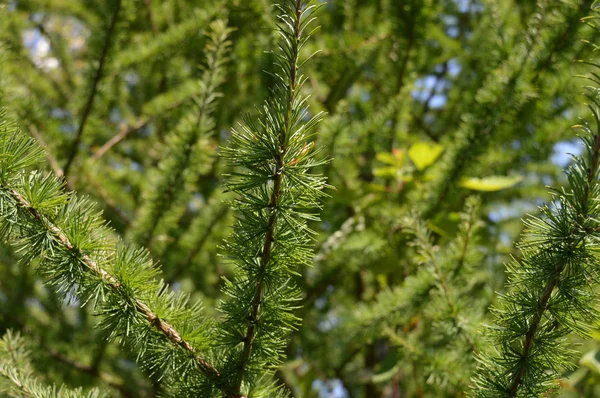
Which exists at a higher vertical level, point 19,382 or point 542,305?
point 542,305

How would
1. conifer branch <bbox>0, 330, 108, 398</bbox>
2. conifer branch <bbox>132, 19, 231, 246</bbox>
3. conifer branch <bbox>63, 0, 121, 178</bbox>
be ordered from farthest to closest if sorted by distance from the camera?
1. conifer branch <bbox>63, 0, 121, 178</bbox>
2. conifer branch <bbox>132, 19, 231, 246</bbox>
3. conifer branch <bbox>0, 330, 108, 398</bbox>

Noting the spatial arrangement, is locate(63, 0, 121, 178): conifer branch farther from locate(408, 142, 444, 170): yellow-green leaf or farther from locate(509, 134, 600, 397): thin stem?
locate(509, 134, 600, 397): thin stem

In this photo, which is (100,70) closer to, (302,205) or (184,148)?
(184,148)

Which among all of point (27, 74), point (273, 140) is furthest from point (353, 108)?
point (273, 140)

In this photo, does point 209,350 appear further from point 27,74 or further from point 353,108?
point 27,74

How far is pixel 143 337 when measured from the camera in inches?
22.7

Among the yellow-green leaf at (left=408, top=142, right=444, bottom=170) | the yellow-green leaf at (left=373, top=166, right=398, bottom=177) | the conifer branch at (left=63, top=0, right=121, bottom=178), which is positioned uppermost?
the conifer branch at (left=63, top=0, right=121, bottom=178)

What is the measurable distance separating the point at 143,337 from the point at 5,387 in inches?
11.2

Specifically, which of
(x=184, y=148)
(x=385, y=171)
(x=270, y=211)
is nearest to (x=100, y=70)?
(x=184, y=148)

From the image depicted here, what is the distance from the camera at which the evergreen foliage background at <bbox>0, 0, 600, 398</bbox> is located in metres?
0.54

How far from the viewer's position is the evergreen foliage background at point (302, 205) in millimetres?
542

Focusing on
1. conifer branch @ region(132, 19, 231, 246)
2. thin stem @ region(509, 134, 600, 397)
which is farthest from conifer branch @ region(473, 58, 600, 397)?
conifer branch @ region(132, 19, 231, 246)

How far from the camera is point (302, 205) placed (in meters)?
0.55

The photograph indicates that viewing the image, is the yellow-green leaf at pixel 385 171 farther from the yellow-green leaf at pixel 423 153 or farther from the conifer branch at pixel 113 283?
the conifer branch at pixel 113 283
